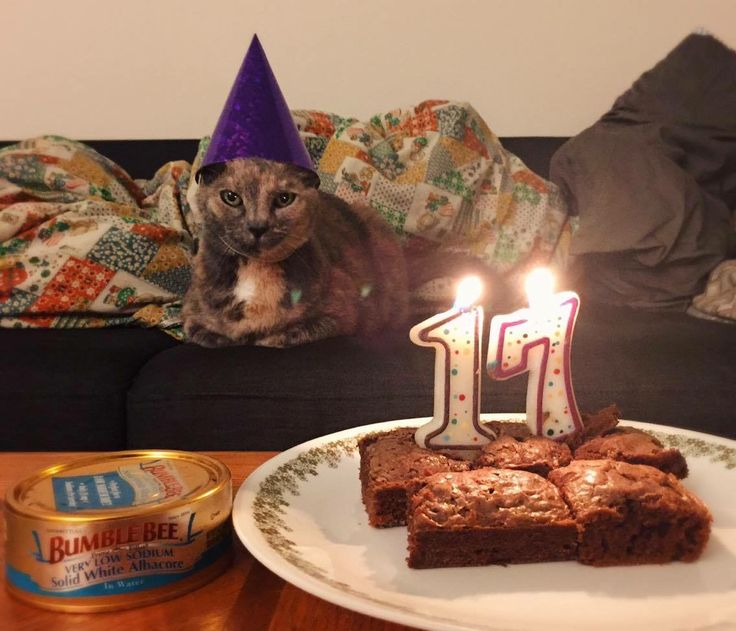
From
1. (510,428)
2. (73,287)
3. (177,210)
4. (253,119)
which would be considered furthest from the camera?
(177,210)

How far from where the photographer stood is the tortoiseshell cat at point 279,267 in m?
1.28

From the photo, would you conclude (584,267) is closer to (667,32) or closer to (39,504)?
(667,32)

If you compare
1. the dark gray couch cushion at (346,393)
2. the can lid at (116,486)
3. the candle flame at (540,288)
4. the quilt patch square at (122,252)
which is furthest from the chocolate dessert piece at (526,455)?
the quilt patch square at (122,252)

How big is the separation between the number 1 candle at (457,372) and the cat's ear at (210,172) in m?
0.72

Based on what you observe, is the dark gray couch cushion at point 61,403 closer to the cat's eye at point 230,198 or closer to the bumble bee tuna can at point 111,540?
the cat's eye at point 230,198

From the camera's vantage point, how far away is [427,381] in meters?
1.21

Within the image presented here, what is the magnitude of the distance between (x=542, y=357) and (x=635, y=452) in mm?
131

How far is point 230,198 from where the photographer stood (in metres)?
1.30

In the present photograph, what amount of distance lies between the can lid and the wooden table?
74 millimetres

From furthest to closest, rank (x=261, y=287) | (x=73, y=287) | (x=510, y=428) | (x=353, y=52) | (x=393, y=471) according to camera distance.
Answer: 1. (x=353, y=52)
2. (x=73, y=287)
3. (x=261, y=287)
4. (x=510, y=428)
5. (x=393, y=471)

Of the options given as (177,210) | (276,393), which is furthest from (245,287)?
(177,210)

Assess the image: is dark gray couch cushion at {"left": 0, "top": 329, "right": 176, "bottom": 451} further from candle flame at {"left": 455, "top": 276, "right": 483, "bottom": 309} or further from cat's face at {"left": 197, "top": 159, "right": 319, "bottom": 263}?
candle flame at {"left": 455, "top": 276, "right": 483, "bottom": 309}

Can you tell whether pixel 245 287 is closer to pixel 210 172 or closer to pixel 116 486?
pixel 210 172

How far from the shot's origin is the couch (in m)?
1.19
